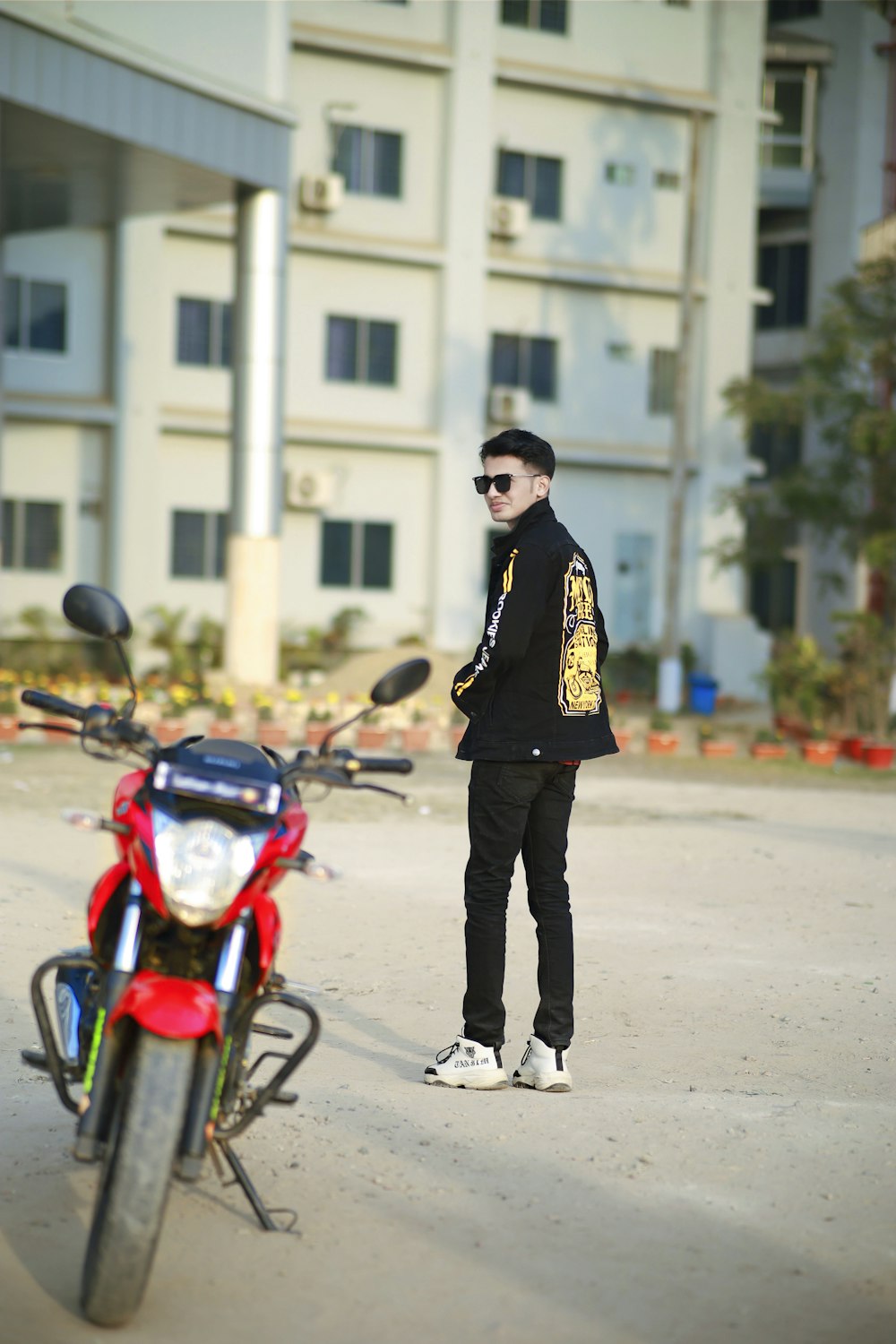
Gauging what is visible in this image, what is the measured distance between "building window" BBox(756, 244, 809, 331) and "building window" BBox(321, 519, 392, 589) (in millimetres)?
11350

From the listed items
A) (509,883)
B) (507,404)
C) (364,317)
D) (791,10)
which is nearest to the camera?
(509,883)

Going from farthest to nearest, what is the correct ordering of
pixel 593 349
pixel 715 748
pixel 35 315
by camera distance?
pixel 593 349, pixel 35 315, pixel 715 748

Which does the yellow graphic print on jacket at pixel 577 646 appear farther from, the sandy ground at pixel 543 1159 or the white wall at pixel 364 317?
the white wall at pixel 364 317

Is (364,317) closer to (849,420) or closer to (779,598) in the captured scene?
(849,420)

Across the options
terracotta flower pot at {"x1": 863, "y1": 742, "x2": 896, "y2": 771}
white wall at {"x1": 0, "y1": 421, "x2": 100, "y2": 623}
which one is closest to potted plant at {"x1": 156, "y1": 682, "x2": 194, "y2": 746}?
white wall at {"x1": 0, "y1": 421, "x2": 100, "y2": 623}

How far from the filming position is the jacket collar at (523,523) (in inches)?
217

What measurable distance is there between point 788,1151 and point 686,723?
17.9 metres

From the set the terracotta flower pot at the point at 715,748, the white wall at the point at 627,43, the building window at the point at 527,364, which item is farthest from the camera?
the building window at the point at 527,364

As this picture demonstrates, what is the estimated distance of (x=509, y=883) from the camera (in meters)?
5.54

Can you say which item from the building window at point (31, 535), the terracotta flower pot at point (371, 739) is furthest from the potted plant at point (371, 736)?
the building window at point (31, 535)

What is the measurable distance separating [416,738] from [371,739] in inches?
27.1

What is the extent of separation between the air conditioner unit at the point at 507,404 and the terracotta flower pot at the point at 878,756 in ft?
37.9

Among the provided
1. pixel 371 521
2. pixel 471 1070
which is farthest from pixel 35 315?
pixel 471 1070

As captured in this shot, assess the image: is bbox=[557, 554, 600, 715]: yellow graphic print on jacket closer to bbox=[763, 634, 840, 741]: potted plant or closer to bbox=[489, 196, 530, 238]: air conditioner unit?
bbox=[763, 634, 840, 741]: potted plant
